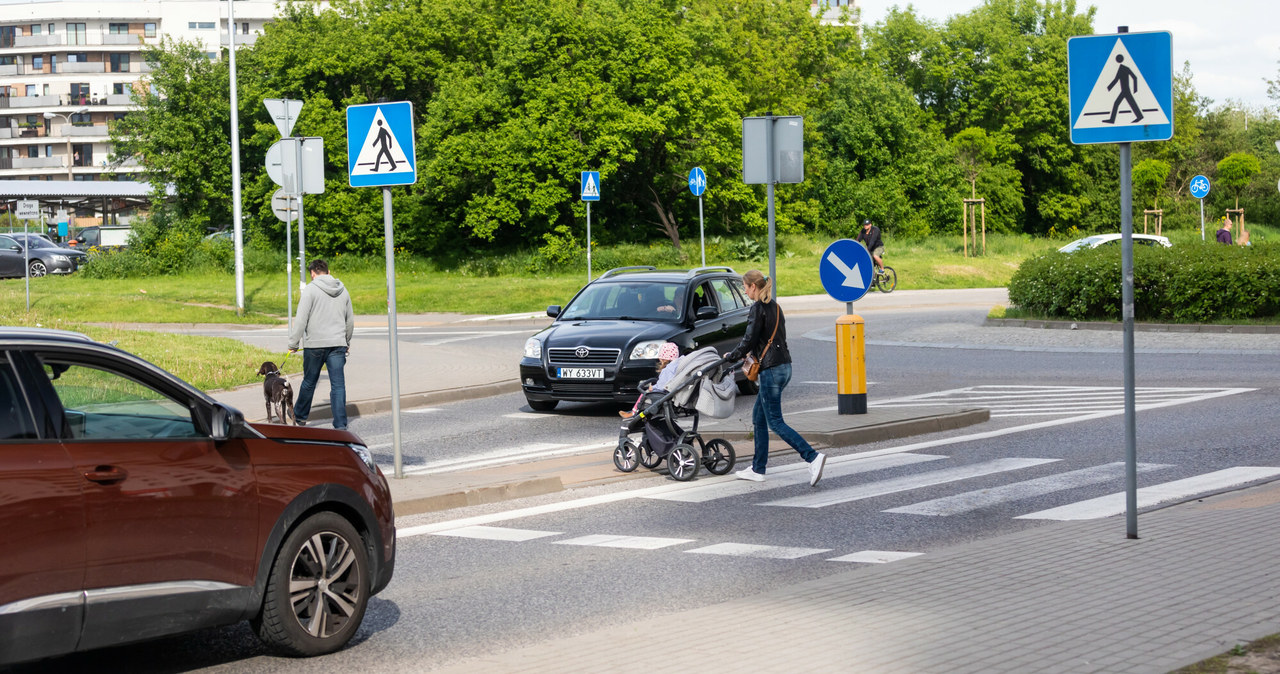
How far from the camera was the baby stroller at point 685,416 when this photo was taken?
36.1 ft

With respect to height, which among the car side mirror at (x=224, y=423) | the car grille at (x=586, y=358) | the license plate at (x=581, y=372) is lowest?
the license plate at (x=581, y=372)

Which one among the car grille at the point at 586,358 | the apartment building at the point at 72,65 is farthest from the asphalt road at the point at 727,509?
the apartment building at the point at 72,65

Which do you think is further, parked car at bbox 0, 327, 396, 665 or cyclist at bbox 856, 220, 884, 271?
cyclist at bbox 856, 220, 884, 271

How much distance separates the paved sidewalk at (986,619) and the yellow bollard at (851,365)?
5927 mm

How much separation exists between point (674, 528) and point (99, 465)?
4.63 metres

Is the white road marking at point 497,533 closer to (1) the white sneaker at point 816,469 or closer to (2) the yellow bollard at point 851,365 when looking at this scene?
(1) the white sneaker at point 816,469

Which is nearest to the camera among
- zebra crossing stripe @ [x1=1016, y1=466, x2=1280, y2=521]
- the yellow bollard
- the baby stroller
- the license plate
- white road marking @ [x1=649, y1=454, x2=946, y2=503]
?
zebra crossing stripe @ [x1=1016, y1=466, x2=1280, y2=521]

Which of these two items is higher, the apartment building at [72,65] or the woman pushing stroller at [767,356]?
the apartment building at [72,65]

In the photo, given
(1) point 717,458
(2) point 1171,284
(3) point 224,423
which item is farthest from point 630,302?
(2) point 1171,284

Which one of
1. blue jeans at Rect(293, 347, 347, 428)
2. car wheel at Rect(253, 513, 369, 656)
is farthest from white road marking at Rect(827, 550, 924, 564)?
blue jeans at Rect(293, 347, 347, 428)

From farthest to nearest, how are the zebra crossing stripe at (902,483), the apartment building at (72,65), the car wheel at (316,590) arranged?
the apartment building at (72,65) < the zebra crossing stripe at (902,483) < the car wheel at (316,590)

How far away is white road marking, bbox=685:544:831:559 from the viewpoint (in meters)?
8.13

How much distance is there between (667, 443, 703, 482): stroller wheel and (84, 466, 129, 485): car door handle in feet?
20.7

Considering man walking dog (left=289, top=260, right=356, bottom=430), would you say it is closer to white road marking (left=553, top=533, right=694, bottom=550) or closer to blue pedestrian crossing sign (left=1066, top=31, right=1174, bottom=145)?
white road marking (left=553, top=533, right=694, bottom=550)
